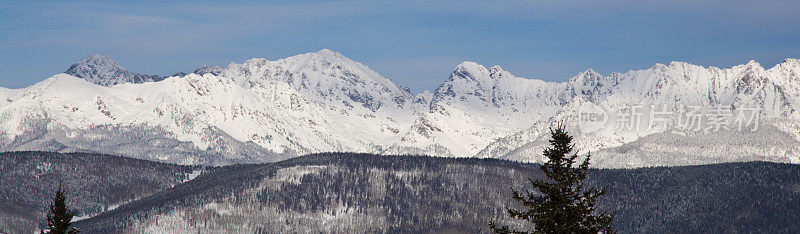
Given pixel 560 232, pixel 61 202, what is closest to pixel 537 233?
pixel 560 232

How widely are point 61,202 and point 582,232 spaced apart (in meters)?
28.5

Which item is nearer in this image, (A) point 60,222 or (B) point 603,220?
(B) point 603,220

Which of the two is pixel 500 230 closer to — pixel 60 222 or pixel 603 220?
pixel 603 220

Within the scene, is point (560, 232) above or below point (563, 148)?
below

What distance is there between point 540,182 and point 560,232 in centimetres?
250

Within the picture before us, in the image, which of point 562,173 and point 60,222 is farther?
point 60,222

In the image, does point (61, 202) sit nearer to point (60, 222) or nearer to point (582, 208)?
point (60, 222)

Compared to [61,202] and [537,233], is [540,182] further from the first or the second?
[61,202]

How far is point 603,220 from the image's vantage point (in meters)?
52.2

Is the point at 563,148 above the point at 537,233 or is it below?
above

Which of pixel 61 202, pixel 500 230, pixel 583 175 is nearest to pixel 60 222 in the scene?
pixel 61 202

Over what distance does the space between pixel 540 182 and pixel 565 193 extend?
5.38 feet

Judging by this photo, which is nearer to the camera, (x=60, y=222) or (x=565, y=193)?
(x=565, y=193)

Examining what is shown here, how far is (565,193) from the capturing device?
54062 mm
